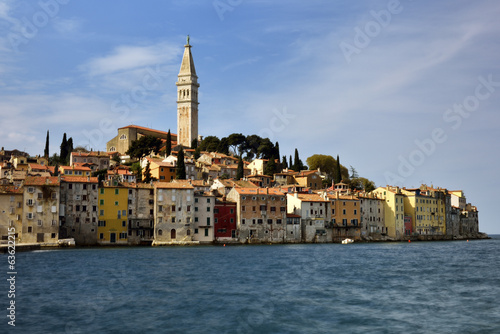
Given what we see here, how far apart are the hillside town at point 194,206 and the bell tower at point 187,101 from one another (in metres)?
11.4

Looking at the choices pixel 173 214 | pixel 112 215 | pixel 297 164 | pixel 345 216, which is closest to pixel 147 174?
pixel 173 214

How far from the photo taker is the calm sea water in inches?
786

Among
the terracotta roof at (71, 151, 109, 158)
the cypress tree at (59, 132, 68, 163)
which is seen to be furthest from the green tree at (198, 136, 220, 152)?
the cypress tree at (59, 132, 68, 163)

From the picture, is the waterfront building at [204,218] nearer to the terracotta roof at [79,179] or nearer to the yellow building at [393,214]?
the terracotta roof at [79,179]

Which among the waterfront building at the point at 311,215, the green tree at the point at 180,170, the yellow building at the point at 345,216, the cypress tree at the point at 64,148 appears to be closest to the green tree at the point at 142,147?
the cypress tree at the point at 64,148

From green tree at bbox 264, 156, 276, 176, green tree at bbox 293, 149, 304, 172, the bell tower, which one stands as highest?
the bell tower

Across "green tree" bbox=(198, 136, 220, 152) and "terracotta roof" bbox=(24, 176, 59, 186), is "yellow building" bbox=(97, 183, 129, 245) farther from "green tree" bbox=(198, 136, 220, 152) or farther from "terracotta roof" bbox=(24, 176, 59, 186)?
"green tree" bbox=(198, 136, 220, 152)

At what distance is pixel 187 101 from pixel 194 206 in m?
53.4

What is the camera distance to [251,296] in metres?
26.4

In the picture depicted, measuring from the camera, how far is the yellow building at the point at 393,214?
82.1 metres

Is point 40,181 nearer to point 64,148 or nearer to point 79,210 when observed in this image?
point 79,210

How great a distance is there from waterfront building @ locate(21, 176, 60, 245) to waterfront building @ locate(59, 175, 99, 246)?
1.89 m

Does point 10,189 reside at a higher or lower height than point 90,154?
lower

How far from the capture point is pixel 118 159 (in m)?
93.4
